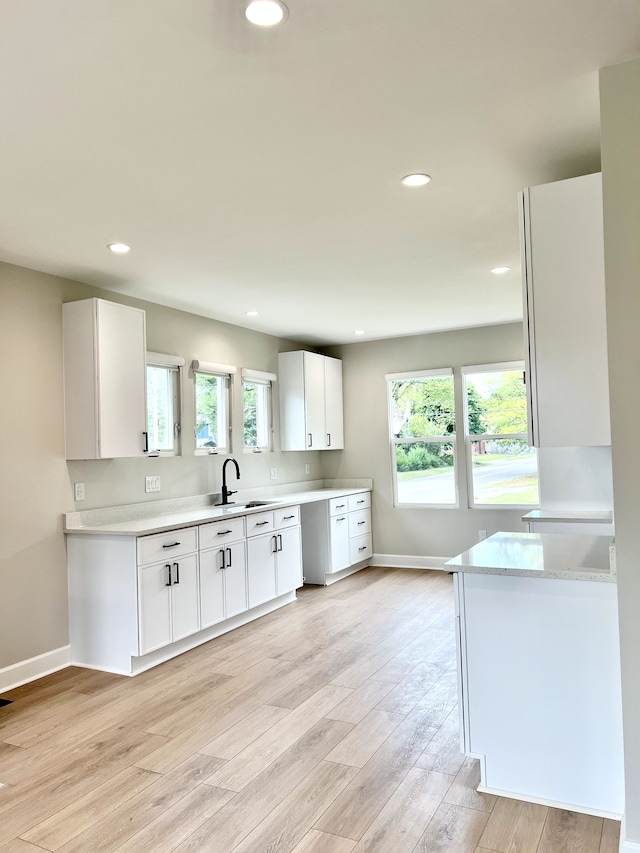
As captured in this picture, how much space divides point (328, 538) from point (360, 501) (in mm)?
858

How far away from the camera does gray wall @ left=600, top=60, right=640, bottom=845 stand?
6.39 feet

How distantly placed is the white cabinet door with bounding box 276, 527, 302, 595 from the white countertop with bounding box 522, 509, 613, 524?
2.07 m

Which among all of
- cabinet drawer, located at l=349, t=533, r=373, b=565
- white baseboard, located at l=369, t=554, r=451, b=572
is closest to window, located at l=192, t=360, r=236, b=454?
cabinet drawer, located at l=349, t=533, r=373, b=565

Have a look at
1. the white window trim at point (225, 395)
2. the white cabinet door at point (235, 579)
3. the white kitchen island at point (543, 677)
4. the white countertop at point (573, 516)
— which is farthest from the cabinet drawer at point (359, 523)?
the white kitchen island at point (543, 677)

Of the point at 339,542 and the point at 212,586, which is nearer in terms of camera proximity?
the point at 212,586

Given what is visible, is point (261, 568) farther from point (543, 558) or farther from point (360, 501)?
point (543, 558)

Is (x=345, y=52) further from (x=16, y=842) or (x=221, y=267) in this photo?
(x=16, y=842)

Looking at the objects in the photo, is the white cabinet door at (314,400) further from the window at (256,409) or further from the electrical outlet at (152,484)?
the electrical outlet at (152,484)

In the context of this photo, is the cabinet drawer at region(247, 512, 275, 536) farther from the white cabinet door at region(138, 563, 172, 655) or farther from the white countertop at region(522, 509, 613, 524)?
the white countertop at region(522, 509, 613, 524)

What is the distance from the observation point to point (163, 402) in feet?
16.5

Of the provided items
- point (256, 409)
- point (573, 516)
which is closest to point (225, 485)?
point (256, 409)

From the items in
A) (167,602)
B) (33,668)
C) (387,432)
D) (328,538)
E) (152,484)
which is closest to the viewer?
(33,668)

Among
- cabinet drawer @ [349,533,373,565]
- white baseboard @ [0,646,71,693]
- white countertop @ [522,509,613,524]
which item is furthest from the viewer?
cabinet drawer @ [349,533,373,565]

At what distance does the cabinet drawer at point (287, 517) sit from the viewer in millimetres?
5234
